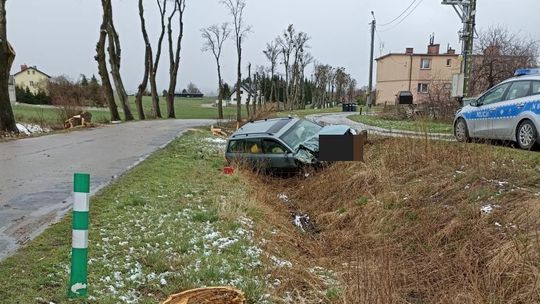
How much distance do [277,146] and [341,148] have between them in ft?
21.8

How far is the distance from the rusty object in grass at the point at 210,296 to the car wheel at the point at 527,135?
7.47 metres

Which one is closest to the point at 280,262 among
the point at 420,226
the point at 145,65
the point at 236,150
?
the point at 420,226

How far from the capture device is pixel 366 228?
7508 mm

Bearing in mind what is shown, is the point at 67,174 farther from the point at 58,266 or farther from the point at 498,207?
the point at 498,207

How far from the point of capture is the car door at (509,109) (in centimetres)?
932

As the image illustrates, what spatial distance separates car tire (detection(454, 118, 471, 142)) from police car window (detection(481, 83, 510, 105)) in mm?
850

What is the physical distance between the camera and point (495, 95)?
33.8 ft

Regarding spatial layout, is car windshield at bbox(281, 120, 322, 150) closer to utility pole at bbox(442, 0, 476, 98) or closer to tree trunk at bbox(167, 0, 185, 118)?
utility pole at bbox(442, 0, 476, 98)

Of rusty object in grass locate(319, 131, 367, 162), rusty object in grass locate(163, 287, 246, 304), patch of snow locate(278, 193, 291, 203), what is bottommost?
patch of snow locate(278, 193, 291, 203)

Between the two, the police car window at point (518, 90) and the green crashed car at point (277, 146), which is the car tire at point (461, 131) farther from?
the green crashed car at point (277, 146)

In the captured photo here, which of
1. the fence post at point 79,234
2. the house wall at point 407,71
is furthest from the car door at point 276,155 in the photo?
the house wall at point 407,71

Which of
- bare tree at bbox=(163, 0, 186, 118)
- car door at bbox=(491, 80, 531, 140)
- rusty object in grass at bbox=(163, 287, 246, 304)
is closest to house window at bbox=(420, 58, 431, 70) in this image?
bare tree at bbox=(163, 0, 186, 118)

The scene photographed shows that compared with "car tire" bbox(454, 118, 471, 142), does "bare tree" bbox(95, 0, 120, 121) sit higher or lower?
higher

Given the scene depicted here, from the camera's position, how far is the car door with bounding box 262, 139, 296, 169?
11.5m
